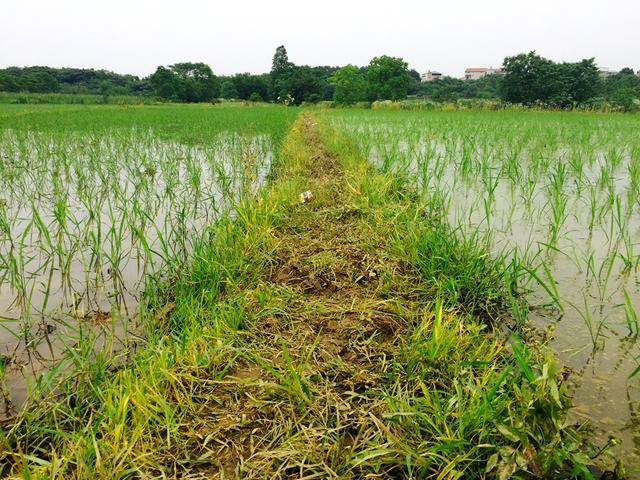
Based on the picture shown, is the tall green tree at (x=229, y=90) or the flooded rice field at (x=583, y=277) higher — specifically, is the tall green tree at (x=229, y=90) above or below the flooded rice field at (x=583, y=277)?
above

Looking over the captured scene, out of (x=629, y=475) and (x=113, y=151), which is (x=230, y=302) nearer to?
(x=629, y=475)

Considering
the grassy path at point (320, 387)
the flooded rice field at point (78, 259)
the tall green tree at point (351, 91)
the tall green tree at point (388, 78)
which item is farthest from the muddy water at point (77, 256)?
the tall green tree at point (351, 91)

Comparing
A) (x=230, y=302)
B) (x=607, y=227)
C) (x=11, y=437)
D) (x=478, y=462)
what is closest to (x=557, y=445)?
(x=478, y=462)

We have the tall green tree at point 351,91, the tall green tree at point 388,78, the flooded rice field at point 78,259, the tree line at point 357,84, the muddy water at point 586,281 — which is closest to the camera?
the muddy water at point 586,281

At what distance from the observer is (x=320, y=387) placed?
1210mm

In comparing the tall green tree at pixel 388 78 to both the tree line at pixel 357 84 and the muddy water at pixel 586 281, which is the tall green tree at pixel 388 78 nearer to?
the tree line at pixel 357 84

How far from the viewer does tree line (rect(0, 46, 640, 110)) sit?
32.6 meters

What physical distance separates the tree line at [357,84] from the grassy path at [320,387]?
23.1 metres

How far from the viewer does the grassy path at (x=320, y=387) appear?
36.8 inches

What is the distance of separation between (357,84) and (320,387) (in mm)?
47280

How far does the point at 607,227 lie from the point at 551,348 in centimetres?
158

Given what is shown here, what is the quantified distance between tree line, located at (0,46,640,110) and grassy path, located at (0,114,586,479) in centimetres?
2311

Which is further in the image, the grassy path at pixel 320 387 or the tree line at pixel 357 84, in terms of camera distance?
the tree line at pixel 357 84

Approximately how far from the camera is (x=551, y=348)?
4.52 ft
